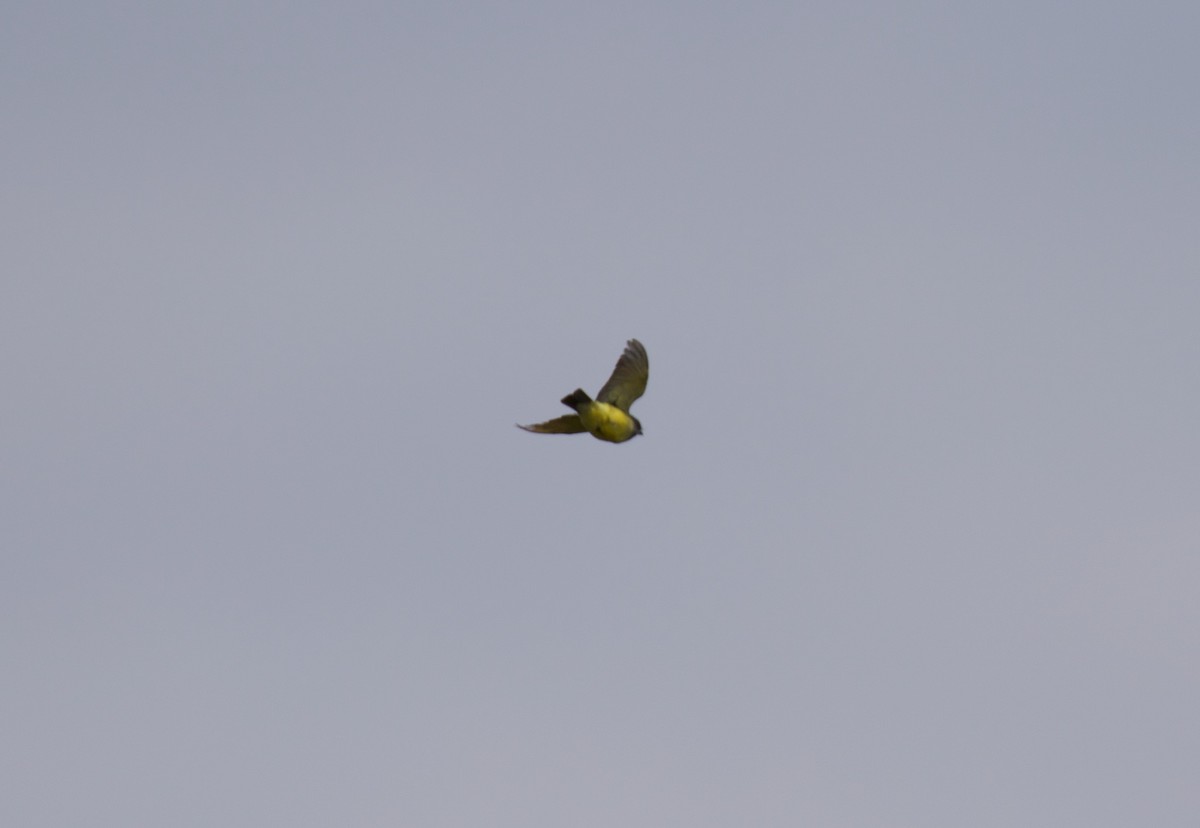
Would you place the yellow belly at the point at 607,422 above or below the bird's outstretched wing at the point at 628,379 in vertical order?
below

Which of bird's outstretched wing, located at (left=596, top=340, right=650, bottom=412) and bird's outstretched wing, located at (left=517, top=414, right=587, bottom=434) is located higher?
bird's outstretched wing, located at (left=596, top=340, right=650, bottom=412)

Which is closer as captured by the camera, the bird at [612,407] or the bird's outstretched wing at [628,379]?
the bird at [612,407]

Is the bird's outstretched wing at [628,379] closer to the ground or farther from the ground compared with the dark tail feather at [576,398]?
farther from the ground

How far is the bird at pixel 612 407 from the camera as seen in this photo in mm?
27781

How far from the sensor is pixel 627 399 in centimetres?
2948

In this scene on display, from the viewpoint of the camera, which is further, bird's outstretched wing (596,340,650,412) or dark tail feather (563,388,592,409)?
bird's outstretched wing (596,340,650,412)

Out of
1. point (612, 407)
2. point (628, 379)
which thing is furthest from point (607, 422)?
point (628, 379)

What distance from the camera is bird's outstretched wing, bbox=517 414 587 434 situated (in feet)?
92.6

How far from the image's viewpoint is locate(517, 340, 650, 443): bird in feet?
91.1

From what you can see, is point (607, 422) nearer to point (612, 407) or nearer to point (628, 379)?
point (612, 407)

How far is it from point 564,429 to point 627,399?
163cm

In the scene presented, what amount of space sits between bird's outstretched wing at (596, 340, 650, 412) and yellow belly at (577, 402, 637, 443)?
565 millimetres

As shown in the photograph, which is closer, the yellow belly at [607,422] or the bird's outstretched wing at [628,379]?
the yellow belly at [607,422]

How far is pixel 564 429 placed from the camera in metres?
28.6
